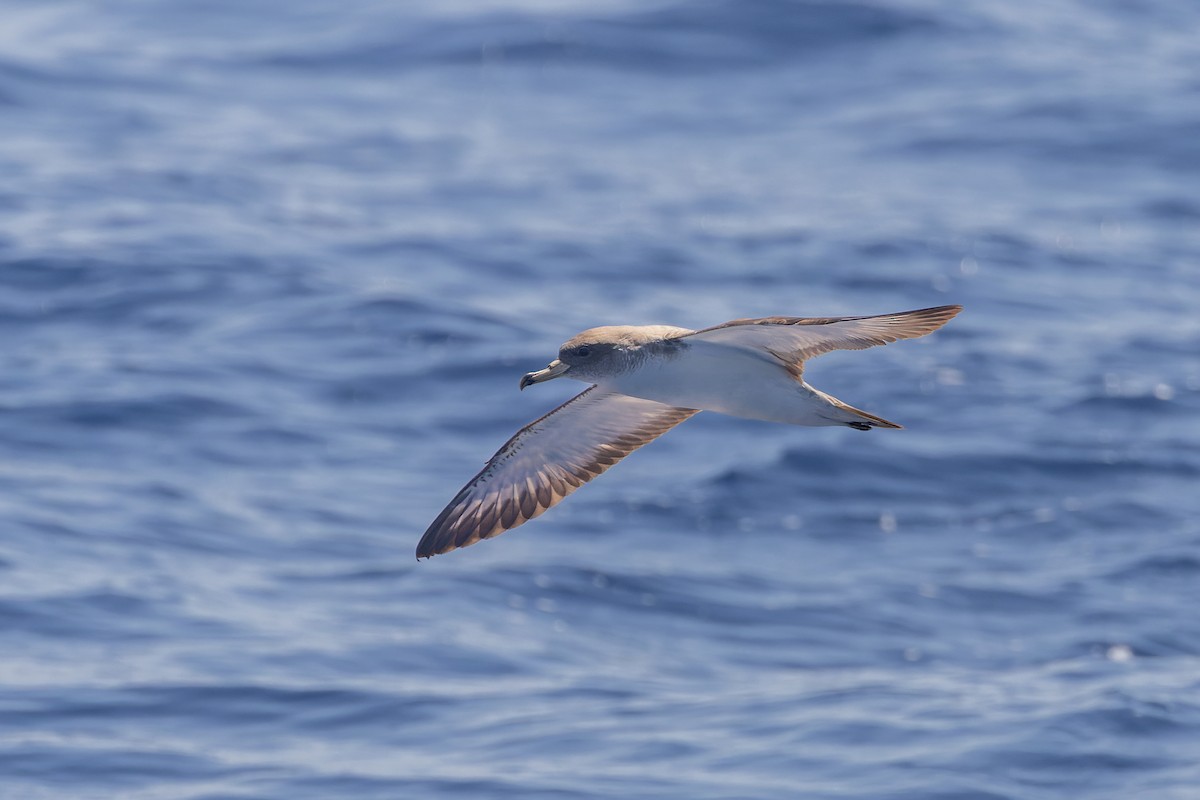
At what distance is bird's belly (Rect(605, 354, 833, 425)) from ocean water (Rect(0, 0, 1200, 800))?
539 centimetres

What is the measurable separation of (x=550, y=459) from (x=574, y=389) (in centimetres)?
949

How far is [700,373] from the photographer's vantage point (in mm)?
8570

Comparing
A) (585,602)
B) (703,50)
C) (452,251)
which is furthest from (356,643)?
(703,50)

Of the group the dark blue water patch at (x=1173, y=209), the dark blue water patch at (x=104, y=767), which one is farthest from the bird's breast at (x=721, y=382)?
the dark blue water patch at (x=1173, y=209)

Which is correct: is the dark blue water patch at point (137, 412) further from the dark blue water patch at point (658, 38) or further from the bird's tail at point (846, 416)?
the dark blue water patch at point (658, 38)

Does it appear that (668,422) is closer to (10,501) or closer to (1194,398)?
(10,501)

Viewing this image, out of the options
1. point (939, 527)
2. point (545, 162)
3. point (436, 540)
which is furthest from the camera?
point (545, 162)

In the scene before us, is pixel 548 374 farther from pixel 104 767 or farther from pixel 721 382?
pixel 104 767

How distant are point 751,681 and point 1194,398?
7777 mm

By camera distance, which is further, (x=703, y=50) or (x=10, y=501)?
(x=703, y=50)

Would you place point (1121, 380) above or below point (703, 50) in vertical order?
below

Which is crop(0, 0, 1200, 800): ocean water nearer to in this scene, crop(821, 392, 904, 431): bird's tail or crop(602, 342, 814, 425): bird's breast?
crop(602, 342, 814, 425): bird's breast

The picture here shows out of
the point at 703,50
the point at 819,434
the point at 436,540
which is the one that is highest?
the point at 703,50

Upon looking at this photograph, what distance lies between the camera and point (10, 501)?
16.8 m
